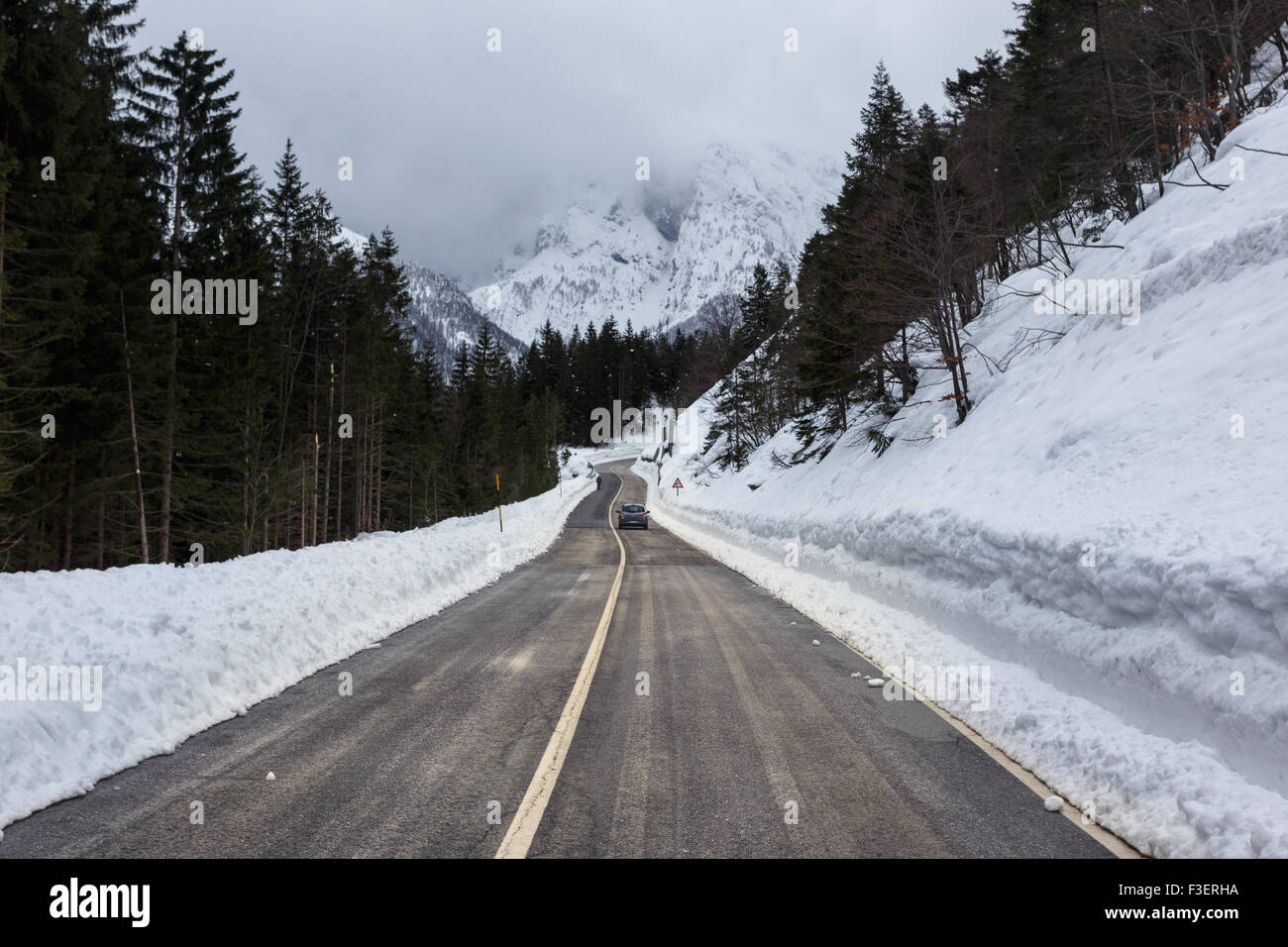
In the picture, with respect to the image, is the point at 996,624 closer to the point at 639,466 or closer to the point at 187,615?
the point at 187,615

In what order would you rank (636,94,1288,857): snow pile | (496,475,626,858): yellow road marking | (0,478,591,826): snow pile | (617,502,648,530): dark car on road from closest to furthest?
(496,475,626,858): yellow road marking → (636,94,1288,857): snow pile → (0,478,591,826): snow pile → (617,502,648,530): dark car on road

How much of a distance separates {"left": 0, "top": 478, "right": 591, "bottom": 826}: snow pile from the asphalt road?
0.30m

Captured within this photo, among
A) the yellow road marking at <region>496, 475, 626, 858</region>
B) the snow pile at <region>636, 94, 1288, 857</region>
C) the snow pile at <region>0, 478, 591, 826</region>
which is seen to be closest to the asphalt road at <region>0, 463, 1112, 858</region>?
the yellow road marking at <region>496, 475, 626, 858</region>

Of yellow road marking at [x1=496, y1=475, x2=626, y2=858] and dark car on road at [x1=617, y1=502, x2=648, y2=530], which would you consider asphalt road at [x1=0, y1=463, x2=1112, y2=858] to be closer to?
yellow road marking at [x1=496, y1=475, x2=626, y2=858]

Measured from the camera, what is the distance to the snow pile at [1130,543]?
14.9ft

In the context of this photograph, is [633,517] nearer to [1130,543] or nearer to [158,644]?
[158,644]

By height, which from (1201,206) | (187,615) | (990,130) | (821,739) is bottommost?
(821,739)

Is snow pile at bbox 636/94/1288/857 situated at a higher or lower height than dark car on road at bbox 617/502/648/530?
higher

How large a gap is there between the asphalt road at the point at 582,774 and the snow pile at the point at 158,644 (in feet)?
0.97


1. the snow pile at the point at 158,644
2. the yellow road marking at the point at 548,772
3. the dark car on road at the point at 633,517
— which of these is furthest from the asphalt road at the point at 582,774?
the dark car on road at the point at 633,517

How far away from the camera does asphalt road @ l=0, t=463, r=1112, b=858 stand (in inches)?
154

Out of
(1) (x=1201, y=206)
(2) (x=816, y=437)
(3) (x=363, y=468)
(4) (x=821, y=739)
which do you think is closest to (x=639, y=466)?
(3) (x=363, y=468)
